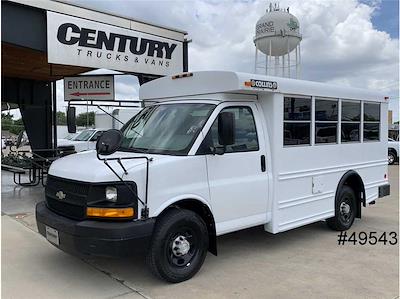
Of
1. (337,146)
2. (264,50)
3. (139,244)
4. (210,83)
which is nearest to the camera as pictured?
(139,244)

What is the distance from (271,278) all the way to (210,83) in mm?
2493

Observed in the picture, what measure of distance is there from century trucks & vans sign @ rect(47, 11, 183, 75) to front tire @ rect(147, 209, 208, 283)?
201 inches

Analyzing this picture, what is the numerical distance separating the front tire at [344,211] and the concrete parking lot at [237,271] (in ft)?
0.64

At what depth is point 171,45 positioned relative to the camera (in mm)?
10492

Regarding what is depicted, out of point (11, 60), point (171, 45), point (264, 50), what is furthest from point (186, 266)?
point (264, 50)

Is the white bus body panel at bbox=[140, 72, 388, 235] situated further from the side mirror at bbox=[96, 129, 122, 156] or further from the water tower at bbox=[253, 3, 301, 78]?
the water tower at bbox=[253, 3, 301, 78]

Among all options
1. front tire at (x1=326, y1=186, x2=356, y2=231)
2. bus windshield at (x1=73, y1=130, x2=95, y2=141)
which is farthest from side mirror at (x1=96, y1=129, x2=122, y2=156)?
bus windshield at (x1=73, y1=130, x2=95, y2=141)

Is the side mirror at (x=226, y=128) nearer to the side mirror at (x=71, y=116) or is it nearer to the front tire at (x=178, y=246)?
the front tire at (x=178, y=246)

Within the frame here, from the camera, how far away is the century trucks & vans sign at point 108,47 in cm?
845

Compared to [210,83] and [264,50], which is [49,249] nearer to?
[210,83]

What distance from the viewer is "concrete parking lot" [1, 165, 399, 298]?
15.0 feet

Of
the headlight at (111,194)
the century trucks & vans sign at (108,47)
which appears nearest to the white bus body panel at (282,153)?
the headlight at (111,194)

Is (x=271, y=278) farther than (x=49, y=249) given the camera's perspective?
No

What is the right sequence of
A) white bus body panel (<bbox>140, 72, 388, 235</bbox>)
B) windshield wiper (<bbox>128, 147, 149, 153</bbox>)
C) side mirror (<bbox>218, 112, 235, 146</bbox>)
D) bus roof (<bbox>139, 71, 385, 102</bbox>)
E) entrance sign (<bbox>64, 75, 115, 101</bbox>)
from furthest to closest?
entrance sign (<bbox>64, 75, 115, 101</bbox>), white bus body panel (<bbox>140, 72, 388, 235</bbox>), bus roof (<bbox>139, 71, 385, 102</bbox>), windshield wiper (<bbox>128, 147, 149, 153</bbox>), side mirror (<bbox>218, 112, 235, 146</bbox>)
